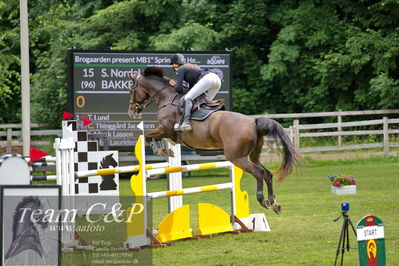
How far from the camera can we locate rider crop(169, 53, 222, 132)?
33.8 feet

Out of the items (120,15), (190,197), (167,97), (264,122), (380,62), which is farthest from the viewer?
(120,15)

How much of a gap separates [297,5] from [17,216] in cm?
2591

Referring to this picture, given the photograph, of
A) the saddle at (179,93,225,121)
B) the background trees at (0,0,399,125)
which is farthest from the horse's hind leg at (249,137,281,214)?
the background trees at (0,0,399,125)

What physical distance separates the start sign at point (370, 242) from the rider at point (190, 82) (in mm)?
3785

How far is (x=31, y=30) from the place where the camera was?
2547cm

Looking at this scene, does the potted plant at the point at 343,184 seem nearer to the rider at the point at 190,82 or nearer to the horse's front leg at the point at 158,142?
the rider at the point at 190,82

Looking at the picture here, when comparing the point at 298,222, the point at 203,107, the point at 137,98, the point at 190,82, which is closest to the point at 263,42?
the point at 298,222

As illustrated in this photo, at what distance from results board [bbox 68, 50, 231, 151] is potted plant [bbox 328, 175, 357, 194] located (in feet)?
13.6

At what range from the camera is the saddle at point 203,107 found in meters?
10.3

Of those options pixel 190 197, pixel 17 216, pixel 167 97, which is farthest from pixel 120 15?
pixel 17 216

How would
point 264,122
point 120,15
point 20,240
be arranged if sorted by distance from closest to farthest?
point 20,240 → point 264,122 → point 120,15

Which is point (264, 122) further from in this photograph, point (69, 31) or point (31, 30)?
point (69, 31)

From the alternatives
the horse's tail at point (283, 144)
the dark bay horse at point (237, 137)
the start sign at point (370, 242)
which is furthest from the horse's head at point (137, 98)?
the start sign at point (370, 242)

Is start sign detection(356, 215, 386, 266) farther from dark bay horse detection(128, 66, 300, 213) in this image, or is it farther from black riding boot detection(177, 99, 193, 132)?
black riding boot detection(177, 99, 193, 132)
